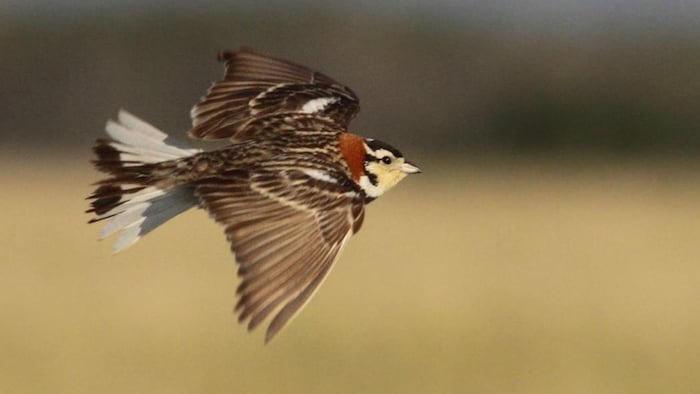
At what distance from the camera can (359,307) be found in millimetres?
12102

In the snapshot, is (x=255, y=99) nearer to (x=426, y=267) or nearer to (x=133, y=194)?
(x=133, y=194)

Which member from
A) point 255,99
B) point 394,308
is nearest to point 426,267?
point 394,308

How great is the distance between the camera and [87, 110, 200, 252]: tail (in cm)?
570

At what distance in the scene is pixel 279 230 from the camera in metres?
5.31

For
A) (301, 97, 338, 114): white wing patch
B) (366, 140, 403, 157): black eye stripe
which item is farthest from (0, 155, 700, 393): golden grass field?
(366, 140, 403, 157): black eye stripe

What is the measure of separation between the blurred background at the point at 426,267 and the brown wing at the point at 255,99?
2.89m

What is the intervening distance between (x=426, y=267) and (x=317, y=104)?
6921 millimetres

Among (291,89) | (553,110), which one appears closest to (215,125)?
(291,89)

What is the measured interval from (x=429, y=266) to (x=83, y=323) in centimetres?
344

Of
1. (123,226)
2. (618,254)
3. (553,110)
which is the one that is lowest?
(553,110)

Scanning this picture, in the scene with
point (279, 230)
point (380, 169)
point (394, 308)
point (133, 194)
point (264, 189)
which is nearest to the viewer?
point (279, 230)

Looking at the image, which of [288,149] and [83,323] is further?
[83,323]

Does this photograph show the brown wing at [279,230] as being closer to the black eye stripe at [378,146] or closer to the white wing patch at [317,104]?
the black eye stripe at [378,146]

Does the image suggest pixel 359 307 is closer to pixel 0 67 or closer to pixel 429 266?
pixel 429 266
